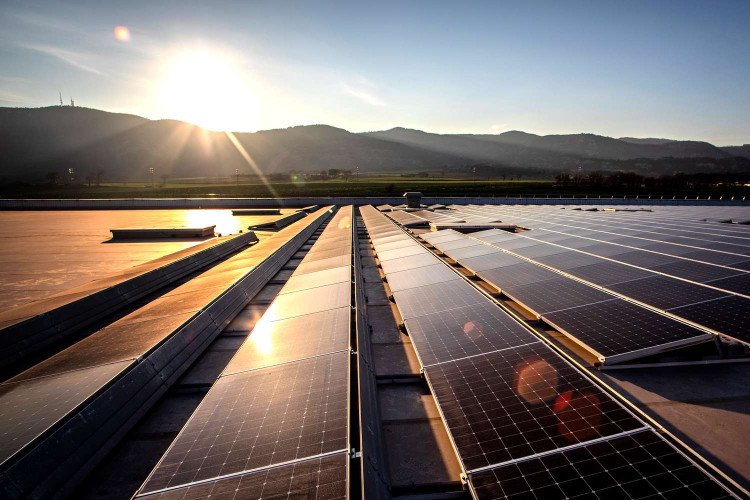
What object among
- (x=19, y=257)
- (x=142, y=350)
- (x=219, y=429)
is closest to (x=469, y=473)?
(x=219, y=429)

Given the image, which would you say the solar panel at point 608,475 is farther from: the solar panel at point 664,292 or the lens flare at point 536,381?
the solar panel at point 664,292

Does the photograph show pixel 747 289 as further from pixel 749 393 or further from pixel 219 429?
pixel 219 429

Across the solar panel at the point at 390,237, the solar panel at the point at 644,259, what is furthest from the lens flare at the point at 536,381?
the solar panel at the point at 390,237

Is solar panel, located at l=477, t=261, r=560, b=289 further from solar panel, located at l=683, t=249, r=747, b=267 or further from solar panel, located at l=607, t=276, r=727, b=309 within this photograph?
solar panel, located at l=683, t=249, r=747, b=267

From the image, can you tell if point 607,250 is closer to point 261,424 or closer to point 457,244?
point 457,244

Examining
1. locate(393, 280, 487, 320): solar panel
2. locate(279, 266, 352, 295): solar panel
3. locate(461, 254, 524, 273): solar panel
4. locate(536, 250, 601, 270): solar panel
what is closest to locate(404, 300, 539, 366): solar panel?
locate(393, 280, 487, 320): solar panel

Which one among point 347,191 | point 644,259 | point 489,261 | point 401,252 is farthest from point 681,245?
point 347,191
